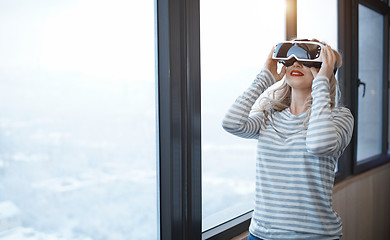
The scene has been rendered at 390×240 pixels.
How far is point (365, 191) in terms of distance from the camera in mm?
2586

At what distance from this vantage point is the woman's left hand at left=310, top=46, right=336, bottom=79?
114 cm

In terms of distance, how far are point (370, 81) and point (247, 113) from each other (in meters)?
2.00

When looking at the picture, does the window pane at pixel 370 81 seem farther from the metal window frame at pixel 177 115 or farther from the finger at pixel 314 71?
the metal window frame at pixel 177 115

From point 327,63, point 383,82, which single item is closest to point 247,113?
point 327,63

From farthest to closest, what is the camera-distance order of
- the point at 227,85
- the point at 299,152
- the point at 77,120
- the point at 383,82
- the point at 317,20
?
1. the point at 383,82
2. the point at 317,20
3. the point at 227,85
4. the point at 299,152
5. the point at 77,120

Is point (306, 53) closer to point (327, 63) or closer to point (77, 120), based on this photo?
point (327, 63)

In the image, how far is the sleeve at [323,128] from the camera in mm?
1076

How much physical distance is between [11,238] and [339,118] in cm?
98

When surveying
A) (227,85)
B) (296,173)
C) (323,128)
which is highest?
(227,85)

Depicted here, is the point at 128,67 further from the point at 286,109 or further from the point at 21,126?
the point at 286,109

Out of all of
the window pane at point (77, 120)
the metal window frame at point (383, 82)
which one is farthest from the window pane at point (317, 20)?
the window pane at point (77, 120)

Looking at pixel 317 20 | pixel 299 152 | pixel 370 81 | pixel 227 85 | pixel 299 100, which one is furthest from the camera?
pixel 370 81

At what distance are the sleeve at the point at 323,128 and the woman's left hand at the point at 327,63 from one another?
27 mm

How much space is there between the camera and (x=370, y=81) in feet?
9.29
